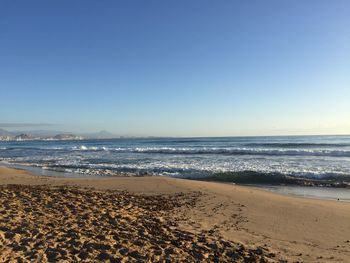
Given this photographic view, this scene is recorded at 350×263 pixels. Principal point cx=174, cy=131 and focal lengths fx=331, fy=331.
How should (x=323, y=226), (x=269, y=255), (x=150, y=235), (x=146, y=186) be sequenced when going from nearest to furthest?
(x=269, y=255) → (x=150, y=235) → (x=323, y=226) → (x=146, y=186)

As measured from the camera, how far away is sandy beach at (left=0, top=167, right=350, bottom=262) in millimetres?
5078

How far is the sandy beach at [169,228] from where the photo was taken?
5078 millimetres

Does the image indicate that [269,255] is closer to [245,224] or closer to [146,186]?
[245,224]

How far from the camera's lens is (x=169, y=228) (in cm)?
638

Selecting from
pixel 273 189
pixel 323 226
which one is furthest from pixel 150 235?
pixel 273 189

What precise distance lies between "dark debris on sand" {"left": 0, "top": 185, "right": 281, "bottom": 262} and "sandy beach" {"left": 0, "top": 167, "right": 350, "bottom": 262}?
0.01m

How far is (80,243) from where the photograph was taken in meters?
5.32

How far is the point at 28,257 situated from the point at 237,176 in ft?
40.3

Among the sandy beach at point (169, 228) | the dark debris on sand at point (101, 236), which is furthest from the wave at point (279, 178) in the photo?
the dark debris on sand at point (101, 236)

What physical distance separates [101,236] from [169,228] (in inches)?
53.2

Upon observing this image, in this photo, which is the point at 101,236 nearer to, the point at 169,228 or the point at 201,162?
the point at 169,228

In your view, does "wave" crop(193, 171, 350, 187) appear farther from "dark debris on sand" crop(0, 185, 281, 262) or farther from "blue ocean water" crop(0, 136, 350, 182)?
"dark debris on sand" crop(0, 185, 281, 262)

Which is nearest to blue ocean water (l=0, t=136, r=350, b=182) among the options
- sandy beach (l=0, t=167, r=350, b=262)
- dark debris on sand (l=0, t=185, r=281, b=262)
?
sandy beach (l=0, t=167, r=350, b=262)

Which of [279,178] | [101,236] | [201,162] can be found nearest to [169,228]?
[101,236]
